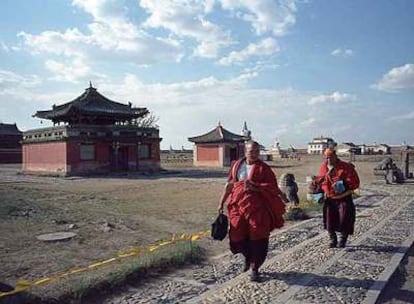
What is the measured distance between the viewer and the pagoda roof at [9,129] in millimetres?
49334

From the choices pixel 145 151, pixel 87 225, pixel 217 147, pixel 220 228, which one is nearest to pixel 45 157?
pixel 145 151

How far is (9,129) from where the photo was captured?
50.6 meters

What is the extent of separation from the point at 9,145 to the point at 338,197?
163 feet

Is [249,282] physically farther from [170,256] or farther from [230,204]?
[170,256]

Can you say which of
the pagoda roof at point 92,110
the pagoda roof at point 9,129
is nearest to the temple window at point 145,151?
the pagoda roof at point 92,110

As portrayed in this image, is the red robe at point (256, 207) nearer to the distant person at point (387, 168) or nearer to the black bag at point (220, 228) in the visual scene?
the black bag at point (220, 228)

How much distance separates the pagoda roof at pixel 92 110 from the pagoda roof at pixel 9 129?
1647 cm

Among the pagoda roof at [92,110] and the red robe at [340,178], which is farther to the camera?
the pagoda roof at [92,110]

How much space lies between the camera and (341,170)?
7.05 m

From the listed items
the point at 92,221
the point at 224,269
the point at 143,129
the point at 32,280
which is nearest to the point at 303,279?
the point at 224,269

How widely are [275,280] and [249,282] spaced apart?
1.14ft

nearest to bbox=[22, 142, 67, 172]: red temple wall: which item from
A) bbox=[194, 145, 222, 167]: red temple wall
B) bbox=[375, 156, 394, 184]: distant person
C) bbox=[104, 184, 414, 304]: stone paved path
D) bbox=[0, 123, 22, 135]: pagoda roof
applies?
bbox=[0, 123, 22, 135]: pagoda roof

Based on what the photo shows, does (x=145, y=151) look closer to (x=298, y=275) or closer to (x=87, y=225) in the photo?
(x=87, y=225)

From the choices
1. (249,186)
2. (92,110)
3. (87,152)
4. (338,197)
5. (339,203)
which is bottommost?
(339,203)
